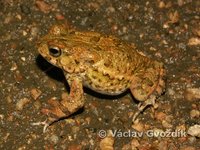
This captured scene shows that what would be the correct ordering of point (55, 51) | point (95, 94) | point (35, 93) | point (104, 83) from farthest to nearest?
point (95, 94) < point (35, 93) < point (104, 83) < point (55, 51)

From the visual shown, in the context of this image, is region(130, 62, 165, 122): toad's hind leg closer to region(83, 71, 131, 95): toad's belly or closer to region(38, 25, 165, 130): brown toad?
region(38, 25, 165, 130): brown toad

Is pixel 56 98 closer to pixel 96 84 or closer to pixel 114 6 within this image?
pixel 96 84

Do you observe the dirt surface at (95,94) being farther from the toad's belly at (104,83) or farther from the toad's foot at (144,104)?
the toad's belly at (104,83)

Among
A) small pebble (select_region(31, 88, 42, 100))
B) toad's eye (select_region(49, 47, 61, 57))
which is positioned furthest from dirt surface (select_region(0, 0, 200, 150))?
toad's eye (select_region(49, 47, 61, 57))

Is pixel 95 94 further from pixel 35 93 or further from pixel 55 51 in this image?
pixel 55 51

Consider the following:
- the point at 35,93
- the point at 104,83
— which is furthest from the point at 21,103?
the point at 104,83

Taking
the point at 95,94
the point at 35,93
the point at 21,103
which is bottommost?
the point at 21,103
